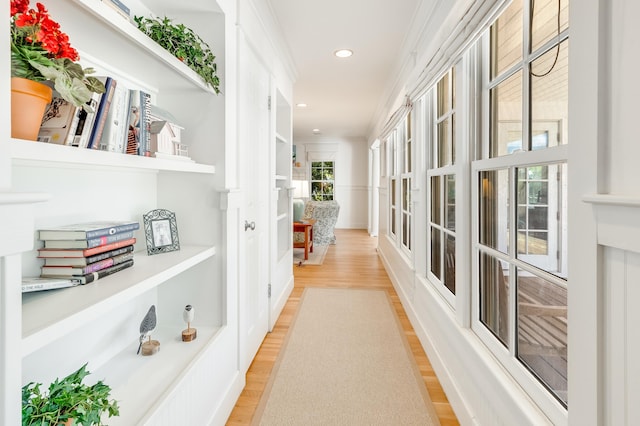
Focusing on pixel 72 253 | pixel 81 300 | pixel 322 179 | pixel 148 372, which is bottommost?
pixel 148 372

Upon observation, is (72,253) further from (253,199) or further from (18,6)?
(253,199)

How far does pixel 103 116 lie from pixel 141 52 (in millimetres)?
454

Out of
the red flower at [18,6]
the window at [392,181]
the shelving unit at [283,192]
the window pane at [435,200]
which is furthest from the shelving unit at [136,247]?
the window at [392,181]

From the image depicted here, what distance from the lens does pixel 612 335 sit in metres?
0.75

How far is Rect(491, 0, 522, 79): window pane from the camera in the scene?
4.42 feet

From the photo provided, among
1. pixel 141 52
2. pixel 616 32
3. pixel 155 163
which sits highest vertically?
pixel 141 52

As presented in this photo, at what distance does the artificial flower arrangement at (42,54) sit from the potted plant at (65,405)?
678 mm

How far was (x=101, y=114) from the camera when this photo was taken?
954 millimetres

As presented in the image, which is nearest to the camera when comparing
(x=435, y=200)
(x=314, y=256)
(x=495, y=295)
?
(x=495, y=295)

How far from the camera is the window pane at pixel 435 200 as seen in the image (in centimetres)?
243

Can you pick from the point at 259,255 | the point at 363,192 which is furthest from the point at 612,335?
the point at 363,192

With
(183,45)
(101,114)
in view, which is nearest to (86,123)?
(101,114)

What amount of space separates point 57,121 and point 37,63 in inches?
6.1

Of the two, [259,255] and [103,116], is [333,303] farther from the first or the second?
[103,116]
